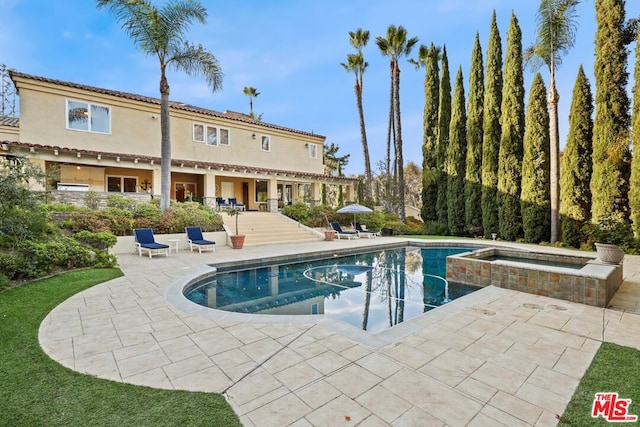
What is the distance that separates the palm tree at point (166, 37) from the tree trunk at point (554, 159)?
1645cm

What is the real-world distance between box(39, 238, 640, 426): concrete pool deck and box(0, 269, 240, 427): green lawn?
0.16 meters

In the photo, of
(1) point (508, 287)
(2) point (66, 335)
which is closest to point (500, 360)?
(1) point (508, 287)

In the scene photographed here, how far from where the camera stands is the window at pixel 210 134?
2059 cm

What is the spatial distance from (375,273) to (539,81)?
13937 millimetres

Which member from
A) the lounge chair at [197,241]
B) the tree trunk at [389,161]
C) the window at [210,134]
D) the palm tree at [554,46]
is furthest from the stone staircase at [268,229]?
the palm tree at [554,46]

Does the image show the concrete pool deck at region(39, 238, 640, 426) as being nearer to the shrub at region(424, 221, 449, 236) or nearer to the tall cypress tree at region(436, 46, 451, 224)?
the shrub at region(424, 221, 449, 236)

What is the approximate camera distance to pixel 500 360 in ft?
11.9

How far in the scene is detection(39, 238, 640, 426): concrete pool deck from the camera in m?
2.75

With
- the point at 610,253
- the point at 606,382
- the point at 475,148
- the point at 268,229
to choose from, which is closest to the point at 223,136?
the point at 268,229

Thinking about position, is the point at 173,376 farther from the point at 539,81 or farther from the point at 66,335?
the point at 539,81

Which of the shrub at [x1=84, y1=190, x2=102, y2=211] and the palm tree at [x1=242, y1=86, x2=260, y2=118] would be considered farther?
the palm tree at [x1=242, y1=86, x2=260, y2=118]

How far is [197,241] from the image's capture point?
13.1 m

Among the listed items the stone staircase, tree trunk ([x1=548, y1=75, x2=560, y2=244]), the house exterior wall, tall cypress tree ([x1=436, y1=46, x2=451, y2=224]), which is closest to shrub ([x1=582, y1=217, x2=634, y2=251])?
tree trunk ([x1=548, y1=75, x2=560, y2=244])

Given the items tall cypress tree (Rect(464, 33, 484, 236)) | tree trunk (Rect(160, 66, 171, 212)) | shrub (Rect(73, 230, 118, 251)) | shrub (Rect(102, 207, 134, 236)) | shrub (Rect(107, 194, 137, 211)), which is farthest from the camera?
tall cypress tree (Rect(464, 33, 484, 236))
